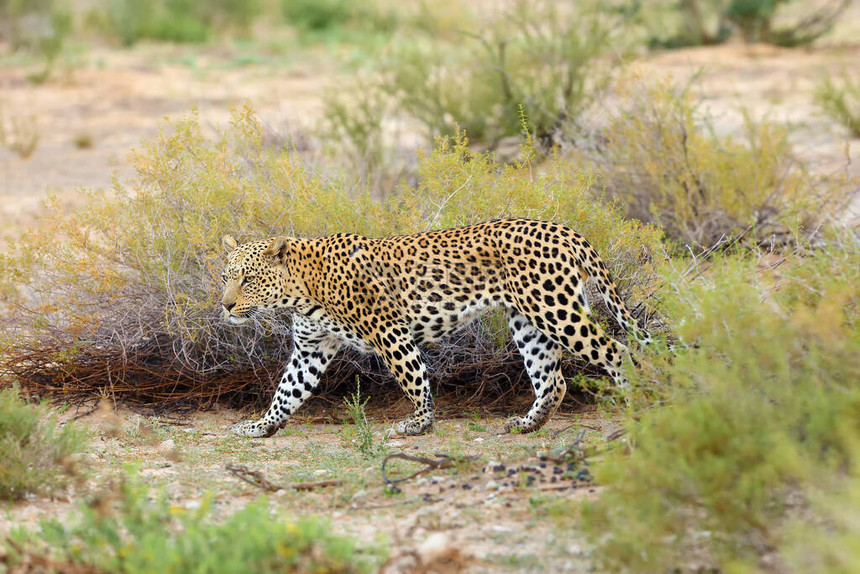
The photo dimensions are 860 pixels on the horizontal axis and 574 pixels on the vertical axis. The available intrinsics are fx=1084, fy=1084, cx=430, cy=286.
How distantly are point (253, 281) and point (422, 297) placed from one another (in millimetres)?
1020

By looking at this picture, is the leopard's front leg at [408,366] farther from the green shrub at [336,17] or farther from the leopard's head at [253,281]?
the green shrub at [336,17]

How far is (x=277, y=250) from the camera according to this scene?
6457 millimetres

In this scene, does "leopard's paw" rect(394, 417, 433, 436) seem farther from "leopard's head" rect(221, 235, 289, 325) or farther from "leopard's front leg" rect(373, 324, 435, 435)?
"leopard's head" rect(221, 235, 289, 325)

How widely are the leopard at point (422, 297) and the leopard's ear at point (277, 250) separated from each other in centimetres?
1

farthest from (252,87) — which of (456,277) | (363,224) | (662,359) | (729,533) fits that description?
(729,533)

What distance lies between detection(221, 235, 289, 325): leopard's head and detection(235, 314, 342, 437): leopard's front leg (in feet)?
0.88

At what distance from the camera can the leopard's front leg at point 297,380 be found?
6656 mm

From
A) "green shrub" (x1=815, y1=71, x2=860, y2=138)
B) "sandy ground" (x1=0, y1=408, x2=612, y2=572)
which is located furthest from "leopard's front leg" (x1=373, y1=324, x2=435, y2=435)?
"green shrub" (x1=815, y1=71, x2=860, y2=138)

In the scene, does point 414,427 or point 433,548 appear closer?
point 433,548

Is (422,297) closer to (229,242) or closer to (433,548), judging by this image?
(229,242)

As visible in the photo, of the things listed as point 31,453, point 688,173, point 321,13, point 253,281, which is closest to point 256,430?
point 253,281

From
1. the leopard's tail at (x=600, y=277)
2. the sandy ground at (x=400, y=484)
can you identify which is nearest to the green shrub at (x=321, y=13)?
the sandy ground at (x=400, y=484)

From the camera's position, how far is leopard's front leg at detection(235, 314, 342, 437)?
666 centimetres

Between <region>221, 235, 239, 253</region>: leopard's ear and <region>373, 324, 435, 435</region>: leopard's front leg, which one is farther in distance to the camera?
<region>221, 235, 239, 253</region>: leopard's ear
